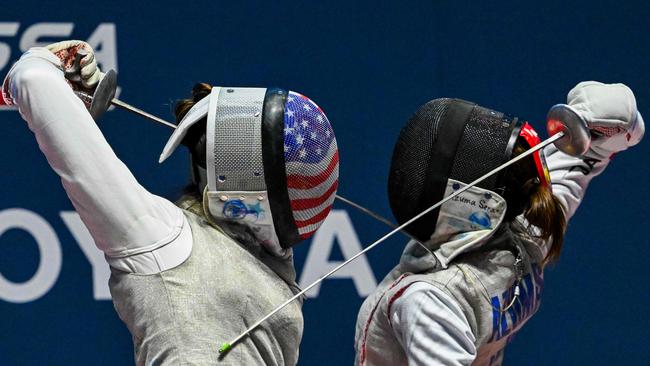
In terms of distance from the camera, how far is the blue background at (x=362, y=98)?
2.31 m

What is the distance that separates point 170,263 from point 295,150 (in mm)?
230

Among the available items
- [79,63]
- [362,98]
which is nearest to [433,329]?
[79,63]

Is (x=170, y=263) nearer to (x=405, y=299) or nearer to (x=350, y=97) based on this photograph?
(x=405, y=299)

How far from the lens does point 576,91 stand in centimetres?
193

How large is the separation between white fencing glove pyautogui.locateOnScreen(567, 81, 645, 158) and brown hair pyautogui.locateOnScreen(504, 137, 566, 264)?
0.15 metres

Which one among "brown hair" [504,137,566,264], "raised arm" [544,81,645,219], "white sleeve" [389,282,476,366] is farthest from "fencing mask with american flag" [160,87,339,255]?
"raised arm" [544,81,645,219]

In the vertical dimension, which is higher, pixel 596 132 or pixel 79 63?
pixel 79 63

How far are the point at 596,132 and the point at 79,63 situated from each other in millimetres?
884

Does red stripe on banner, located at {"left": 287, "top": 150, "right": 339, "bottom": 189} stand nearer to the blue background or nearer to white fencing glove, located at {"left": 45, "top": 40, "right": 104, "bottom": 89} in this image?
white fencing glove, located at {"left": 45, "top": 40, "right": 104, "bottom": 89}

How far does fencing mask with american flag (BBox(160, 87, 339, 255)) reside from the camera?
4.95 feet

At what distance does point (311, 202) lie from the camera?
1578 millimetres

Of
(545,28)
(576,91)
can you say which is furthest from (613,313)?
(576,91)

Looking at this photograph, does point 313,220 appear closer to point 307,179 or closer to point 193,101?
point 307,179

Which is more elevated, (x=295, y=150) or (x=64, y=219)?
(x=295, y=150)
